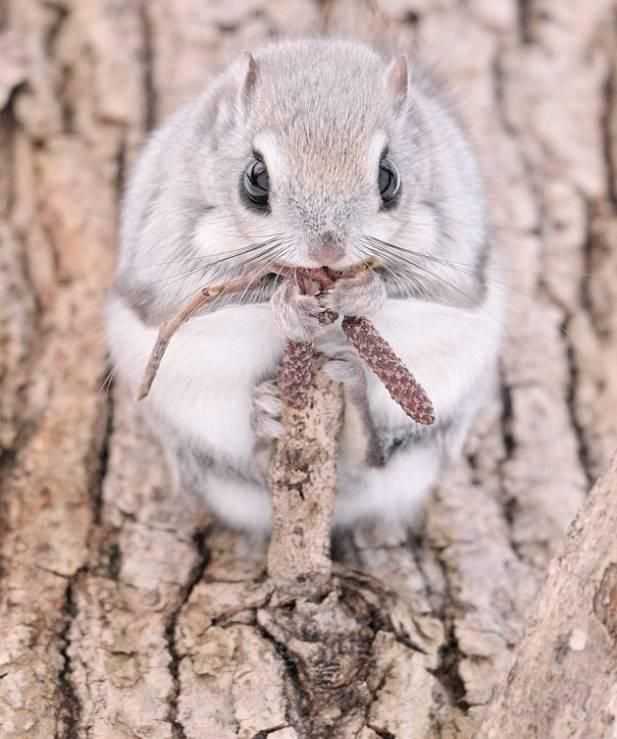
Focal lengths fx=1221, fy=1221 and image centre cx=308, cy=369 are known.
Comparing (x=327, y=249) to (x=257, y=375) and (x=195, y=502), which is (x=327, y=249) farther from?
(x=195, y=502)

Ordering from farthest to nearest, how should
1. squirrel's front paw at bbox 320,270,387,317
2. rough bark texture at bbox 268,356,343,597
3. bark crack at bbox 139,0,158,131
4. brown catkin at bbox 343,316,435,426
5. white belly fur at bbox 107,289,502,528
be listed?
bark crack at bbox 139,0,158,131
white belly fur at bbox 107,289,502,528
rough bark texture at bbox 268,356,343,597
squirrel's front paw at bbox 320,270,387,317
brown catkin at bbox 343,316,435,426

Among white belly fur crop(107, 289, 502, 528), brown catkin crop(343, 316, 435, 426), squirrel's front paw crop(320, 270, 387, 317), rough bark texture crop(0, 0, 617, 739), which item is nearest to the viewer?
brown catkin crop(343, 316, 435, 426)

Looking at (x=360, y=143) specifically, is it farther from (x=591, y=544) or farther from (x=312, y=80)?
(x=591, y=544)

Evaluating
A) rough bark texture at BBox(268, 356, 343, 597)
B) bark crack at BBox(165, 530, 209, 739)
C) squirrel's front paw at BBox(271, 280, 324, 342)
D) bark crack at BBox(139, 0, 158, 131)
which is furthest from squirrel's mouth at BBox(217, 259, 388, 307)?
bark crack at BBox(139, 0, 158, 131)

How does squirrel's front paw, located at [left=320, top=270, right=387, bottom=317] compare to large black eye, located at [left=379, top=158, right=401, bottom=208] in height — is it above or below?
below

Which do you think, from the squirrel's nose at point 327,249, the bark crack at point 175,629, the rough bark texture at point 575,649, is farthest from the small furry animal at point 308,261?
the rough bark texture at point 575,649

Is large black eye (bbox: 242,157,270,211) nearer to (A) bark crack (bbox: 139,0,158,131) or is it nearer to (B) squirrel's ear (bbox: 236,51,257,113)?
(B) squirrel's ear (bbox: 236,51,257,113)

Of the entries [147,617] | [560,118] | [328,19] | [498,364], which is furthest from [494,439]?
[328,19]
